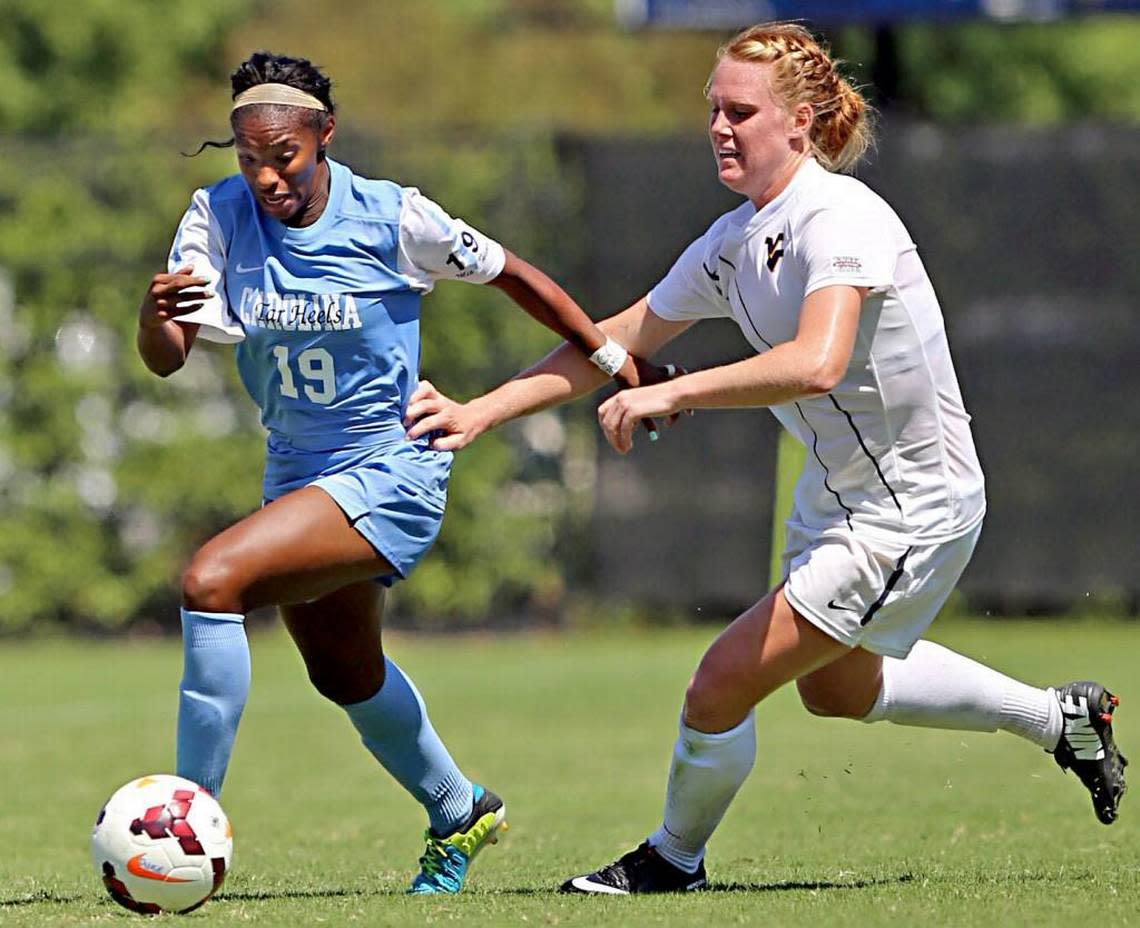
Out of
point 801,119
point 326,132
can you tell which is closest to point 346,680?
point 326,132

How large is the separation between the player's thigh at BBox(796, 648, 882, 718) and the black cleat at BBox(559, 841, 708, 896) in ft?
1.93

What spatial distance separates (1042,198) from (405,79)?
39.8ft

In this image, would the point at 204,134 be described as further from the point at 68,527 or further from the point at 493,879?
the point at 493,879

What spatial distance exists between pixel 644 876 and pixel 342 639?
3.55 feet

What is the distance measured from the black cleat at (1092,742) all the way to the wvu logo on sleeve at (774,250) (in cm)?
153

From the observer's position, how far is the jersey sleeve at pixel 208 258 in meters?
5.69

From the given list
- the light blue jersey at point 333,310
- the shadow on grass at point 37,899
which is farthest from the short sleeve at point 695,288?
the shadow on grass at point 37,899

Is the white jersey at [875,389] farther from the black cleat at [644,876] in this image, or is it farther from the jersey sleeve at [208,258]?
the jersey sleeve at [208,258]

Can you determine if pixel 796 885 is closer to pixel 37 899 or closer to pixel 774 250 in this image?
pixel 774 250

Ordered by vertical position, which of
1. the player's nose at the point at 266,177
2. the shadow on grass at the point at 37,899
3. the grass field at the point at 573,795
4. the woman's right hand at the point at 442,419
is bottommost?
the grass field at the point at 573,795

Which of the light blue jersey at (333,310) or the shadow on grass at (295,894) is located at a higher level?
the light blue jersey at (333,310)

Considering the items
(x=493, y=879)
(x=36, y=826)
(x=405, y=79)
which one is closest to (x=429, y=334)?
(x=36, y=826)

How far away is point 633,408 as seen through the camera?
16.8ft

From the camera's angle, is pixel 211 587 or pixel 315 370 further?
pixel 315 370
